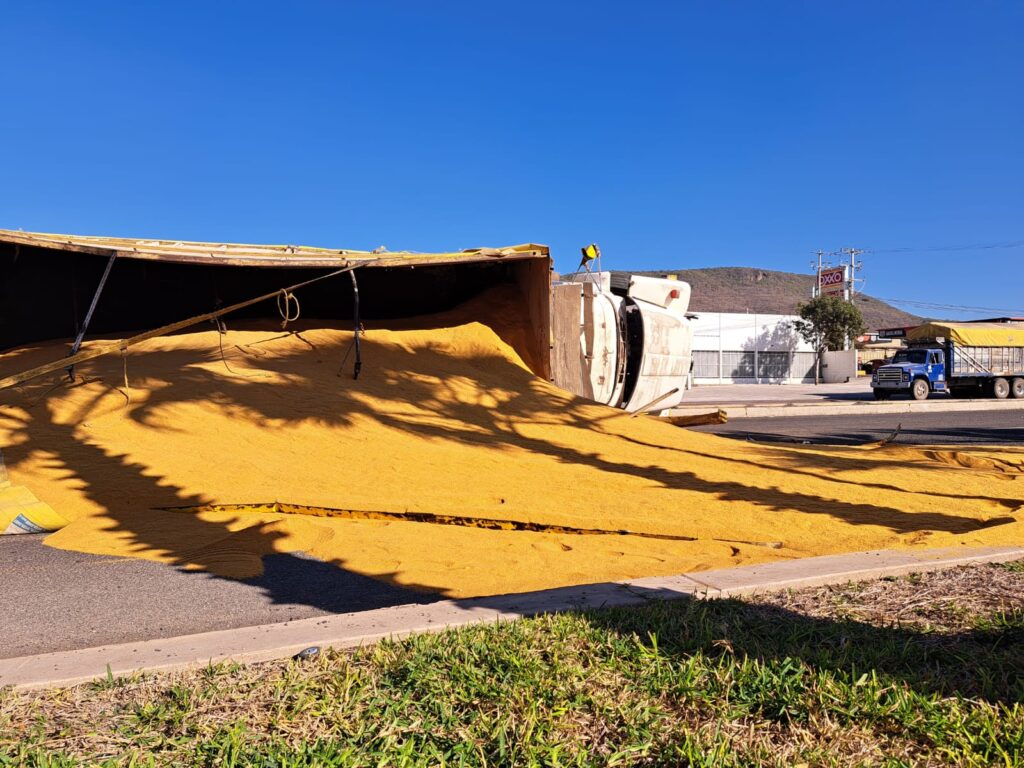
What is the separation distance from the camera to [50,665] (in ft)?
10.8

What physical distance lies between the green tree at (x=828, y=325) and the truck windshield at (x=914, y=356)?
2387cm

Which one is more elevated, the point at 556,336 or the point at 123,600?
the point at 556,336

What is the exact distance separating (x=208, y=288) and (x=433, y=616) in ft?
37.7

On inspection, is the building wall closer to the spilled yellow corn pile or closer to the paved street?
the spilled yellow corn pile

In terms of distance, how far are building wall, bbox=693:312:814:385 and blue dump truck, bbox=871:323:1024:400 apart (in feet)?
65.1

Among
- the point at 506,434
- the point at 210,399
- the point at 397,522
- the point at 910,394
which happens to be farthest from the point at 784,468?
the point at 910,394

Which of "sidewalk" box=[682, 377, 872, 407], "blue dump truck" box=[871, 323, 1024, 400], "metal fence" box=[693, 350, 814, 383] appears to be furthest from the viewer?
"metal fence" box=[693, 350, 814, 383]

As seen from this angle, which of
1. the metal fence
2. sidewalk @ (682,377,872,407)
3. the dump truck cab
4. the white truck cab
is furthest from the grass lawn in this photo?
the metal fence

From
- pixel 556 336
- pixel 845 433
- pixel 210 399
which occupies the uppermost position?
pixel 556 336

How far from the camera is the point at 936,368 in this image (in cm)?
2956

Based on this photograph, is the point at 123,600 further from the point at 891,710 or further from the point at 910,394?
the point at 910,394

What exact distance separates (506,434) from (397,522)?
334cm

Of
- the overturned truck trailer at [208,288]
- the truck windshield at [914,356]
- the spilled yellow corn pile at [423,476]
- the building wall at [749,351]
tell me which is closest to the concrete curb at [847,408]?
the truck windshield at [914,356]

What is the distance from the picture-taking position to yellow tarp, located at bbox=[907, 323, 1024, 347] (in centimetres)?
2956
